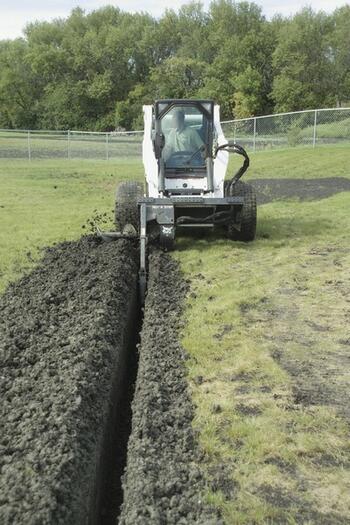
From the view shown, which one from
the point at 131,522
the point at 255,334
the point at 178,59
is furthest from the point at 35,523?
the point at 178,59

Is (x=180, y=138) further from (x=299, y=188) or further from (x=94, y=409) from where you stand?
(x=299, y=188)

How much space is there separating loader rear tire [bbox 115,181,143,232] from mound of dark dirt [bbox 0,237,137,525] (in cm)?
171

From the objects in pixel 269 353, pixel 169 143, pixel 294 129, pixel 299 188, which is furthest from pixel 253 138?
pixel 269 353

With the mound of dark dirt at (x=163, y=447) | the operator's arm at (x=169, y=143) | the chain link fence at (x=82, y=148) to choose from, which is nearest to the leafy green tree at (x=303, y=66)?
the chain link fence at (x=82, y=148)

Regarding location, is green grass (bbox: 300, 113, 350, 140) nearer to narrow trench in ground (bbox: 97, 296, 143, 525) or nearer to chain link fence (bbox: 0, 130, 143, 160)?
chain link fence (bbox: 0, 130, 143, 160)

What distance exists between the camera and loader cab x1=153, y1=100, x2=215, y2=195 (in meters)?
9.80

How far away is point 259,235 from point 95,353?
19.4ft

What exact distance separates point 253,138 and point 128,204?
1968 cm

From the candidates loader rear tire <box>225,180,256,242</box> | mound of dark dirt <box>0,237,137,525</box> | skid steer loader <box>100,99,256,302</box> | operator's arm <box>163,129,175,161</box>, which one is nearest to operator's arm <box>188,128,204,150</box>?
skid steer loader <box>100,99,256,302</box>

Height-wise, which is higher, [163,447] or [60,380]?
[60,380]

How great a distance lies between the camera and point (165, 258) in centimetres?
894

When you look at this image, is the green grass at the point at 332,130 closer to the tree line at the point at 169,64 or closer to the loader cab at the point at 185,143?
the loader cab at the point at 185,143

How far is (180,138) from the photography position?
33.1 feet

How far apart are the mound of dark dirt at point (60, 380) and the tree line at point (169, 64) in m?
51.5
